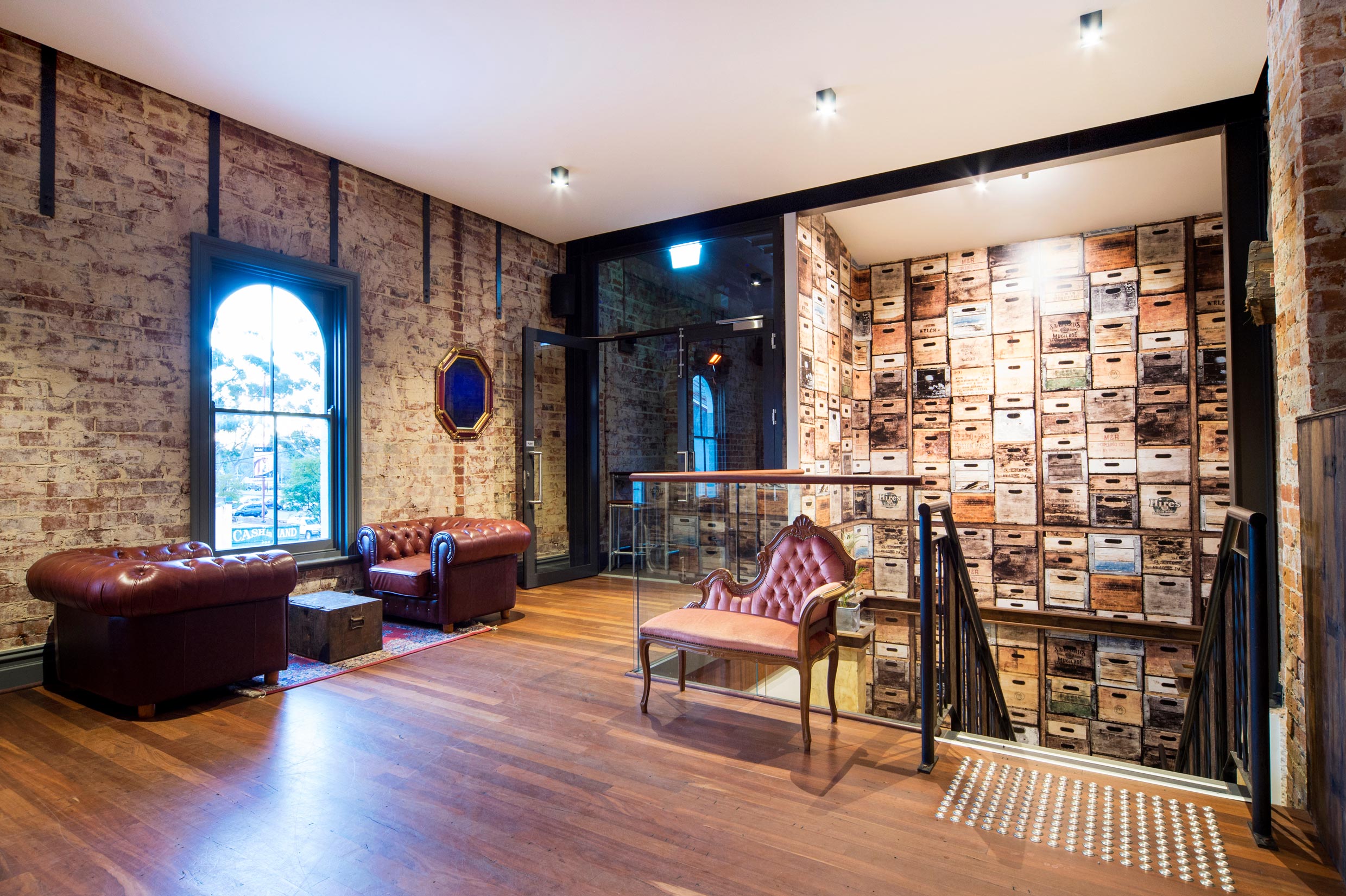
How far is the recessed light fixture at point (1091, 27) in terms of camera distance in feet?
11.3

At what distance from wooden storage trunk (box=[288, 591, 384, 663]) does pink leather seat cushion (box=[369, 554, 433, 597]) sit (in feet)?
1.35

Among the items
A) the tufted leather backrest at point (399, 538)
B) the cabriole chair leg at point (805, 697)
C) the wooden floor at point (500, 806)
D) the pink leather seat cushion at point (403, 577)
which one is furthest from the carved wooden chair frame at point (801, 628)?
the tufted leather backrest at point (399, 538)

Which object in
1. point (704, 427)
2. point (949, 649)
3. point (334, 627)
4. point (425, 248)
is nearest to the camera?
point (949, 649)

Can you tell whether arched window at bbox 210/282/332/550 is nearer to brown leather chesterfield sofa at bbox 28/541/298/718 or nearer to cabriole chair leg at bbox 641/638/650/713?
brown leather chesterfield sofa at bbox 28/541/298/718

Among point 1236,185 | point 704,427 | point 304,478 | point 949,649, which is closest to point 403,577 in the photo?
point 304,478

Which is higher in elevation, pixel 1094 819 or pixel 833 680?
pixel 833 680

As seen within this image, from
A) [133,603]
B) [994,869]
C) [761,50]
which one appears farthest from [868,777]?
[761,50]

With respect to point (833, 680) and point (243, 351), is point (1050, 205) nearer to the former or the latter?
point (833, 680)

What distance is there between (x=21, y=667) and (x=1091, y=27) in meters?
6.60

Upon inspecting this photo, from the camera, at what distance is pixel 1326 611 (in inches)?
80.4

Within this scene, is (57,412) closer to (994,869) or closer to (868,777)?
(868,777)

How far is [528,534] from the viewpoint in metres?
5.24

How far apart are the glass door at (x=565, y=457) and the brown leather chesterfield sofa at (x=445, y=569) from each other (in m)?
1.57

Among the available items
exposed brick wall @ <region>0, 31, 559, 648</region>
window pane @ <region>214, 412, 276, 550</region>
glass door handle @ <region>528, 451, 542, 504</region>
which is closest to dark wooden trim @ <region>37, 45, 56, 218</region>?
exposed brick wall @ <region>0, 31, 559, 648</region>
